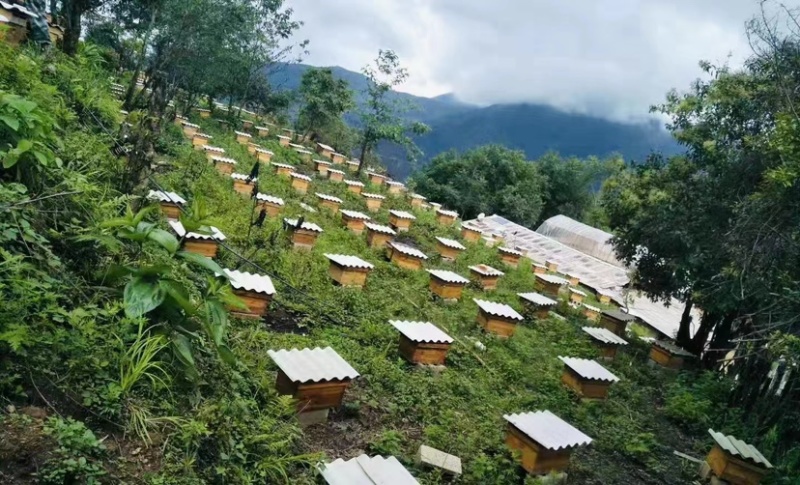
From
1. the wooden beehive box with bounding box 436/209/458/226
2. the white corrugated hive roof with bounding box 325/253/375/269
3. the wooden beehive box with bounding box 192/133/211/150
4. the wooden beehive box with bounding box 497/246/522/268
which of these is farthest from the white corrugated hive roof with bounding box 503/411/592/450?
the wooden beehive box with bounding box 192/133/211/150

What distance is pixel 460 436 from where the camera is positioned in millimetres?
4863

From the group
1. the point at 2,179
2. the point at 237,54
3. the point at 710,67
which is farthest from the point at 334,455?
the point at 237,54

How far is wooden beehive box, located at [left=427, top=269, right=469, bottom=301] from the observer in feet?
28.2

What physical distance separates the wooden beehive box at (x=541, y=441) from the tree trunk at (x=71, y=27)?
1107cm

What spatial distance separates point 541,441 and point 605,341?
492cm

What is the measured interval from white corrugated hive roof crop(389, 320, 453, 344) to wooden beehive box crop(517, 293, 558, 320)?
3959mm

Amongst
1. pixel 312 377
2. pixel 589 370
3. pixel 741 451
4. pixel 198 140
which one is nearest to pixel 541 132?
pixel 198 140

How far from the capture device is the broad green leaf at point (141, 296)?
3.19 meters

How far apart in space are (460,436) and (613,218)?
860cm

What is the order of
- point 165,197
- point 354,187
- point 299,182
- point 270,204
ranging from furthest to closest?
1. point 354,187
2. point 299,182
3. point 270,204
4. point 165,197

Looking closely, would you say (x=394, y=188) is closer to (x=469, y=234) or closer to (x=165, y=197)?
(x=469, y=234)

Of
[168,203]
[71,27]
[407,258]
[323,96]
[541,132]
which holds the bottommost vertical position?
[407,258]

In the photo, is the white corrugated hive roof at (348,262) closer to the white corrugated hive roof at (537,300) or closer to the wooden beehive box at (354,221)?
the wooden beehive box at (354,221)

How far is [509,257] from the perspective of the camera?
13.2 metres
